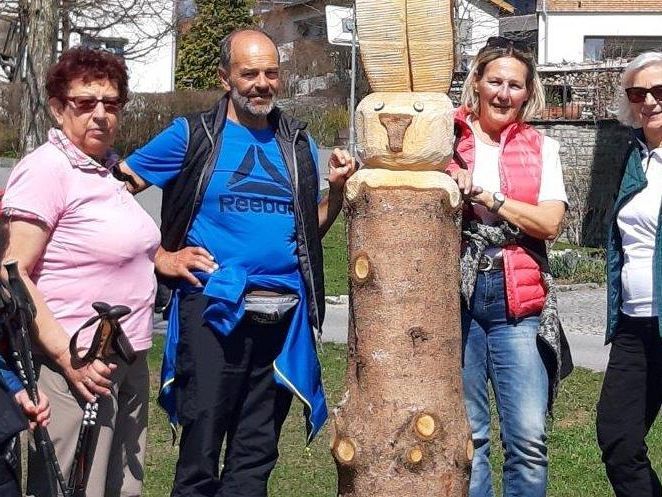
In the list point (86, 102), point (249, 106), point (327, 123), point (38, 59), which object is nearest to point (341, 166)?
point (249, 106)

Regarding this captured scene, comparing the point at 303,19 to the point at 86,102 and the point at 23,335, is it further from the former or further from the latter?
the point at 23,335

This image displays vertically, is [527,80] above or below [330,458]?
above

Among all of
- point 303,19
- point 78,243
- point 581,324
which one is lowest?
point 581,324

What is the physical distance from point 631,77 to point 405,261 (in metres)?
1.39

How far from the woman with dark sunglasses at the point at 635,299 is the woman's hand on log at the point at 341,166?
1.14 meters

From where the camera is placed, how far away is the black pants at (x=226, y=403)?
4191mm

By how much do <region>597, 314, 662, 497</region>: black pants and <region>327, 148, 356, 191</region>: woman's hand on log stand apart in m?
1.27

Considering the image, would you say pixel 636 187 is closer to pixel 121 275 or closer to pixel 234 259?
pixel 234 259

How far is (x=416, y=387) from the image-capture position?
3590mm

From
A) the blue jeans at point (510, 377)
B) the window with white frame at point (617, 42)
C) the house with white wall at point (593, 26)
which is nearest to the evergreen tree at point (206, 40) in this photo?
the house with white wall at point (593, 26)

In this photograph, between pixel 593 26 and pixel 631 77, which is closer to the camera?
pixel 631 77

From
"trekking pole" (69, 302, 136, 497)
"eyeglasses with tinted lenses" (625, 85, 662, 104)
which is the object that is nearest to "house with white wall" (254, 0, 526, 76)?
"eyeglasses with tinted lenses" (625, 85, 662, 104)

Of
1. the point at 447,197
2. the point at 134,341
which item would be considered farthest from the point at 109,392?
the point at 447,197

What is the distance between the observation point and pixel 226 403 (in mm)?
4219
